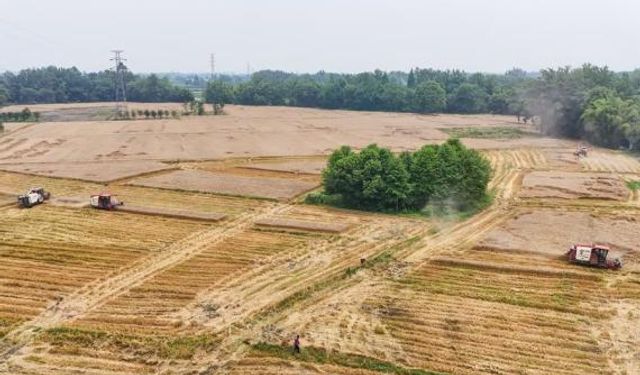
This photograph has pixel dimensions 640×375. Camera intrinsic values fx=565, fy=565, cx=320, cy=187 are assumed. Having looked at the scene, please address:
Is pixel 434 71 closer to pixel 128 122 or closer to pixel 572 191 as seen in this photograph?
pixel 128 122

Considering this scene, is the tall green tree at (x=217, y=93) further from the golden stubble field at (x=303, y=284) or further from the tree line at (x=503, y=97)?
the golden stubble field at (x=303, y=284)

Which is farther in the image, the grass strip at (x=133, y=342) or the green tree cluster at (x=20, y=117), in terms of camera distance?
the green tree cluster at (x=20, y=117)

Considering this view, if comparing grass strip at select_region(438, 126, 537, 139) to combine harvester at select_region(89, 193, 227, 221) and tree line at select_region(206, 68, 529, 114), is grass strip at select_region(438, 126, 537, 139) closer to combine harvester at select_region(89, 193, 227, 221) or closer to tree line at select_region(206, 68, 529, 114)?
tree line at select_region(206, 68, 529, 114)

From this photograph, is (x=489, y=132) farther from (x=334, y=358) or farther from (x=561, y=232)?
(x=334, y=358)

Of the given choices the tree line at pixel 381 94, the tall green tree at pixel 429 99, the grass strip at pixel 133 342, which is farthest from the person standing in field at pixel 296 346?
the tall green tree at pixel 429 99

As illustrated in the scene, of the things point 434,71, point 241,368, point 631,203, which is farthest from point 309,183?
point 434,71
